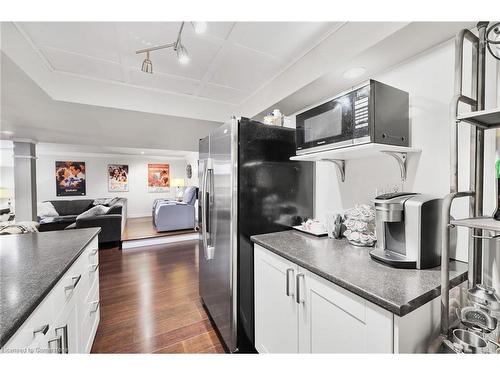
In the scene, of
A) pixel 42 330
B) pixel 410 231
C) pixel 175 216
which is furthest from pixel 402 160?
pixel 175 216

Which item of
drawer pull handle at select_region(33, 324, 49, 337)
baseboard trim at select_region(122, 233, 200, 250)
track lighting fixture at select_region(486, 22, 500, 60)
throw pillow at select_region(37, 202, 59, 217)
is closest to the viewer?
drawer pull handle at select_region(33, 324, 49, 337)

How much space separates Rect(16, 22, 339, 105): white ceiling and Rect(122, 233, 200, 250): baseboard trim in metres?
3.10

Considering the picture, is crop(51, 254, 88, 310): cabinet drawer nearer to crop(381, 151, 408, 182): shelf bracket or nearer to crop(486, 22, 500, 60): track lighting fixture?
crop(381, 151, 408, 182): shelf bracket

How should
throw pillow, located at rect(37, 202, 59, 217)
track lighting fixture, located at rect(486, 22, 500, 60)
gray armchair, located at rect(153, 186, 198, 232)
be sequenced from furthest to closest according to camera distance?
throw pillow, located at rect(37, 202, 59, 217) → gray armchair, located at rect(153, 186, 198, 232) → track lighting fixture, located at rect(486, 22, 500, 60)

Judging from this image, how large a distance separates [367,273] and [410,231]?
11.5 inches

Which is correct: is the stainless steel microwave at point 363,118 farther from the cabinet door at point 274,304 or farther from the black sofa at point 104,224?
the black sofa at point 104,224

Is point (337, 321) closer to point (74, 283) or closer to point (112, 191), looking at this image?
point (74, 283)

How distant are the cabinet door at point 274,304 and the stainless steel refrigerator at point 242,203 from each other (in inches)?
4.3

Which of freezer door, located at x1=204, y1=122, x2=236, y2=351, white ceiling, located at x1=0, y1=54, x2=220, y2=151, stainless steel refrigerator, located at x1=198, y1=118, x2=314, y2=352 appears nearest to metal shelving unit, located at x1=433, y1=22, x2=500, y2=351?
stainless steel refrigerator, located at x1=198, y1=118, x2=314, y2=352

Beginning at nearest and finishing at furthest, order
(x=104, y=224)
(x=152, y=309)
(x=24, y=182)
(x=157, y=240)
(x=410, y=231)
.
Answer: (x=410, y=231) → (x=152, y=309) → (x=104, y=224) → (x=24, y=182) → (x=157, y=240)

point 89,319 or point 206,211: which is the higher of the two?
point 206,211

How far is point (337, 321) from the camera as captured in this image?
89 centimetres

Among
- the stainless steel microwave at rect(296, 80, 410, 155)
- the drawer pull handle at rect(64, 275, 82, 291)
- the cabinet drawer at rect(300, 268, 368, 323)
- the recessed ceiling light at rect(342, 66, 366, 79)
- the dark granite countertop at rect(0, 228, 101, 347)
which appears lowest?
the drawer pull handle at rect(64, 275, 82, 291)

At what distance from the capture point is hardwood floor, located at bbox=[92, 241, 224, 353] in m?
1.65
